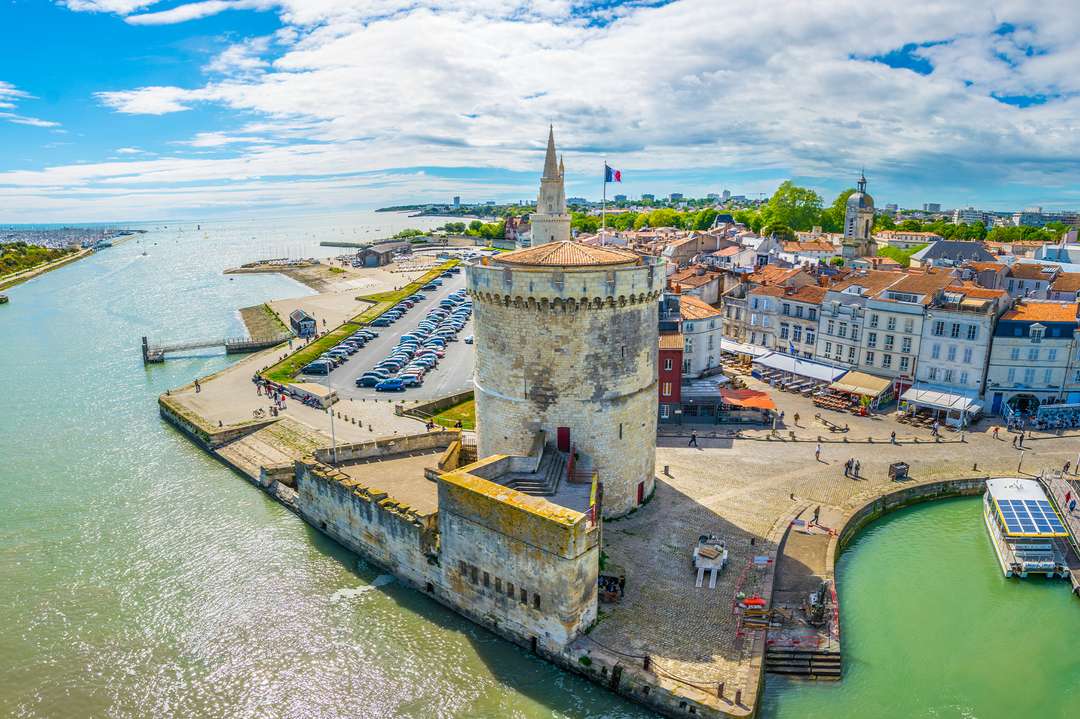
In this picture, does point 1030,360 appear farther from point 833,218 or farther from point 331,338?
point 833,218

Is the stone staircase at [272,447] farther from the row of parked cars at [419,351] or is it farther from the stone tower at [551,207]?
the stone tower at [551,207]

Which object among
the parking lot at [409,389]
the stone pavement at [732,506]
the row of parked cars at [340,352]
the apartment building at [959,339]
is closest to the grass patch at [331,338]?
the row of parked cars at [340,352]

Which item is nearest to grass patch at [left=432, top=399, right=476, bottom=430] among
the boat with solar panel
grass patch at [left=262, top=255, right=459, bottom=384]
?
grass patch at [left=262, top=255, right=459, bottom=384]

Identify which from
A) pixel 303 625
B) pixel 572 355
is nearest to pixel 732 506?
pixel 572 355

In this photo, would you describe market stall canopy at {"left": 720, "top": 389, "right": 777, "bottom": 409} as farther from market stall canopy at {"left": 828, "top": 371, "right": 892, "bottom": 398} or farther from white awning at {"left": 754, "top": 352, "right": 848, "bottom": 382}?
white awning at {"left": 754, "top": 352, "right": 848, "bottom": 382}

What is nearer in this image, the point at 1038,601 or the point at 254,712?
the point at 254,712

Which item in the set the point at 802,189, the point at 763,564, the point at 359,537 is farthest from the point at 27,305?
the point at 802,189

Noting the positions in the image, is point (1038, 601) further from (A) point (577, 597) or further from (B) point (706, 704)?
(A) point (577, 597)
